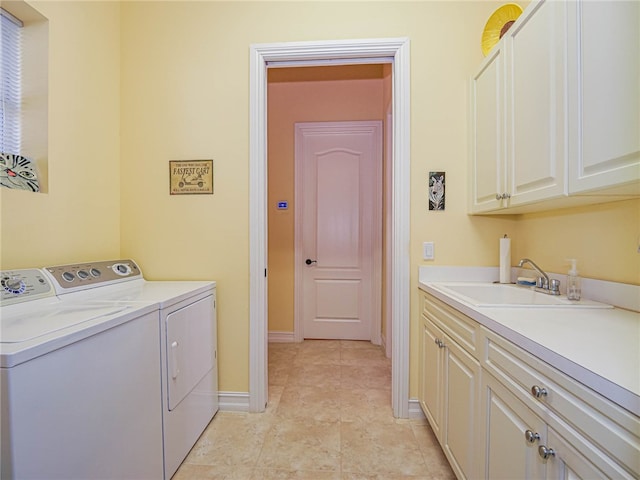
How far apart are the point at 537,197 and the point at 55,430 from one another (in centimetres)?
191

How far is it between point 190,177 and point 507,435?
213 cm

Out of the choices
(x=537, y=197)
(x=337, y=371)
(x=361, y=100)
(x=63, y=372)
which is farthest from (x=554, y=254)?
(x=361, y=100)

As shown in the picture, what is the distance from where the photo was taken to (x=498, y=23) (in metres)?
1.75

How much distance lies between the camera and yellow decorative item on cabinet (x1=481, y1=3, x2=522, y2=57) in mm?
1699

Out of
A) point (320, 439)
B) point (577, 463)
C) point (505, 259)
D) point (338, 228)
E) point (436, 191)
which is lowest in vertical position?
point (320, 439)

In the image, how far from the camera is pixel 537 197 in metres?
1.29

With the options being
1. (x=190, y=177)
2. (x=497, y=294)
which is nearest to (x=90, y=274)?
(x=190, y=177)

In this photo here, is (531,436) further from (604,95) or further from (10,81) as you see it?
(10,81)

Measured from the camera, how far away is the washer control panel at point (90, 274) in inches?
56.6

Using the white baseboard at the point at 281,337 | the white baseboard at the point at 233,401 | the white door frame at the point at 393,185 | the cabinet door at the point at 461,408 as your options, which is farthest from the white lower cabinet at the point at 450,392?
the white baseboard at the point at 281,337

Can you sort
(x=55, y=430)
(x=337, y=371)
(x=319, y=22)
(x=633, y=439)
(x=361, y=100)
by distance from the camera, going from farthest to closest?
(x=361, y=100) < (x=337, y=371) < (x=319, y=22) < (x=55, y=430) < (x=633, y=439)

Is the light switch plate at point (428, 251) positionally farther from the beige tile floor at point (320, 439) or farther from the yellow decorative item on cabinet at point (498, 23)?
the yellow decorative item on cabinet at point (498, 23)

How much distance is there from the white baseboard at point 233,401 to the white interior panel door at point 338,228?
1409 mm

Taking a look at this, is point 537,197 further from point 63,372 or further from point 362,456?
point 63,372
